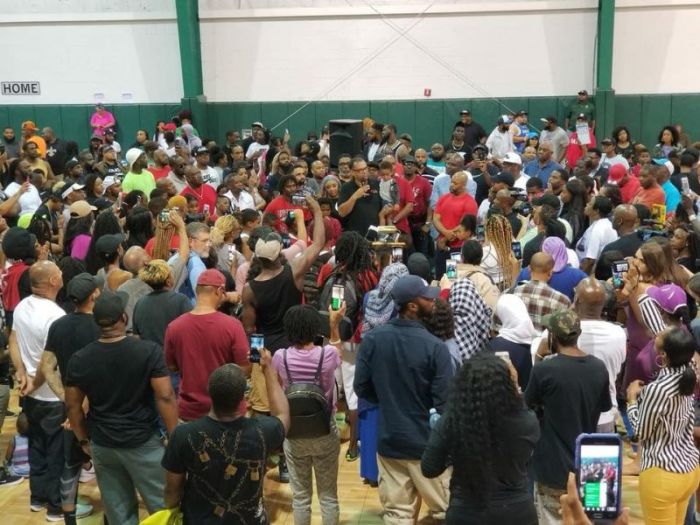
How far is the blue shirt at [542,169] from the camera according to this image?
11320 millimetres

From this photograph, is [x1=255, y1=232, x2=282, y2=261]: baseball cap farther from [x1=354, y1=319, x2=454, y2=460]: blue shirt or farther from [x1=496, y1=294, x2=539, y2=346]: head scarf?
[x1=496, y1=294, x2=539, y2=346]: head scarf

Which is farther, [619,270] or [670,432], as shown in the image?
[619,270]

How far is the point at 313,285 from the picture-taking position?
7.34m

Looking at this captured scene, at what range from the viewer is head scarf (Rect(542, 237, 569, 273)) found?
6.64 metres

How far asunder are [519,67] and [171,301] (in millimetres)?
13216

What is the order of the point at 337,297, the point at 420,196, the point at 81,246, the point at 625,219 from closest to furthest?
1. the point at 337,297
2. the point at 625,219
3. the point at 81,246
4. the point at 420,196

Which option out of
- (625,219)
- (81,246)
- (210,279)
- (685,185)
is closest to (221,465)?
(210,279)

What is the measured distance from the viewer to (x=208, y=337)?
5266 mm

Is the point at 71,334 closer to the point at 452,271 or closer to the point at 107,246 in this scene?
the point at 107,246

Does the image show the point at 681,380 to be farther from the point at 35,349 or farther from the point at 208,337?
the point at 35,349

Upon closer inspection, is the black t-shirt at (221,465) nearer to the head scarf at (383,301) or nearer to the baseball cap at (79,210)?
the head scarf at (383,301)

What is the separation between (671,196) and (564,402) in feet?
19.7

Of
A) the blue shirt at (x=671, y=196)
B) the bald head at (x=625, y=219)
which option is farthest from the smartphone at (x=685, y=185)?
the bald head at (x=625, y=219)

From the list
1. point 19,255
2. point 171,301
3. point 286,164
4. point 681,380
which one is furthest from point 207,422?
point 286,164
